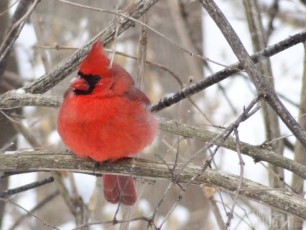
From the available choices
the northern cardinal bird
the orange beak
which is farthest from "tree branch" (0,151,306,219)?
the orange beak

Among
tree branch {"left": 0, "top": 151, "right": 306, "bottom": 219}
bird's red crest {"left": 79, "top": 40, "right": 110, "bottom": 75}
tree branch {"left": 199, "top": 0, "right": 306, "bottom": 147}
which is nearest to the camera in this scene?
tree branch {"left": 199, "top": 0, "right": 306, "bottom": 147}

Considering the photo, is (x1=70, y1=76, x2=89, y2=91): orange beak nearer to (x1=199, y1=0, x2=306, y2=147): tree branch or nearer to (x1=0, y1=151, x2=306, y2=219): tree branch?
(x1=0, y1=151, x2=306, y2=219): tree branch

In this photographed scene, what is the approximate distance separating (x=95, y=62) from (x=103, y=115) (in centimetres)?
21

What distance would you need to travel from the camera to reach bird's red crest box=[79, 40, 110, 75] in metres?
2.65

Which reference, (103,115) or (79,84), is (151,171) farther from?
(79,84)

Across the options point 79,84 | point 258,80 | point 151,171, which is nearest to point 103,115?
point 79,84

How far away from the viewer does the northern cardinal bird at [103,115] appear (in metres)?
2.74

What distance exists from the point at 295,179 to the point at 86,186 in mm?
1350

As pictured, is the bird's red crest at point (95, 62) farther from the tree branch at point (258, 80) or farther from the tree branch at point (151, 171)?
the tree branch at point (258, 80)

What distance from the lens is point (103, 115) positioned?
2.75 m

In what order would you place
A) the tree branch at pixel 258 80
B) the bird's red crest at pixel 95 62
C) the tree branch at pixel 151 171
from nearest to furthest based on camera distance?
the tree branch at pixel 258 80
the tree branch at pixel 151 171
the bird's red crest at pixel 95 62

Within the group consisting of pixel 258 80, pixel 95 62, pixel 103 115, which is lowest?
pixel 258 80

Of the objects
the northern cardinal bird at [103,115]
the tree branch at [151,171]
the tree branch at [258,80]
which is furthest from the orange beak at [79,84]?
the tree branch at [258,80]

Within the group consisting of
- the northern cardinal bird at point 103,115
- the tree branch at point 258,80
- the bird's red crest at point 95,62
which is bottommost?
the tree branch at point 258,80
